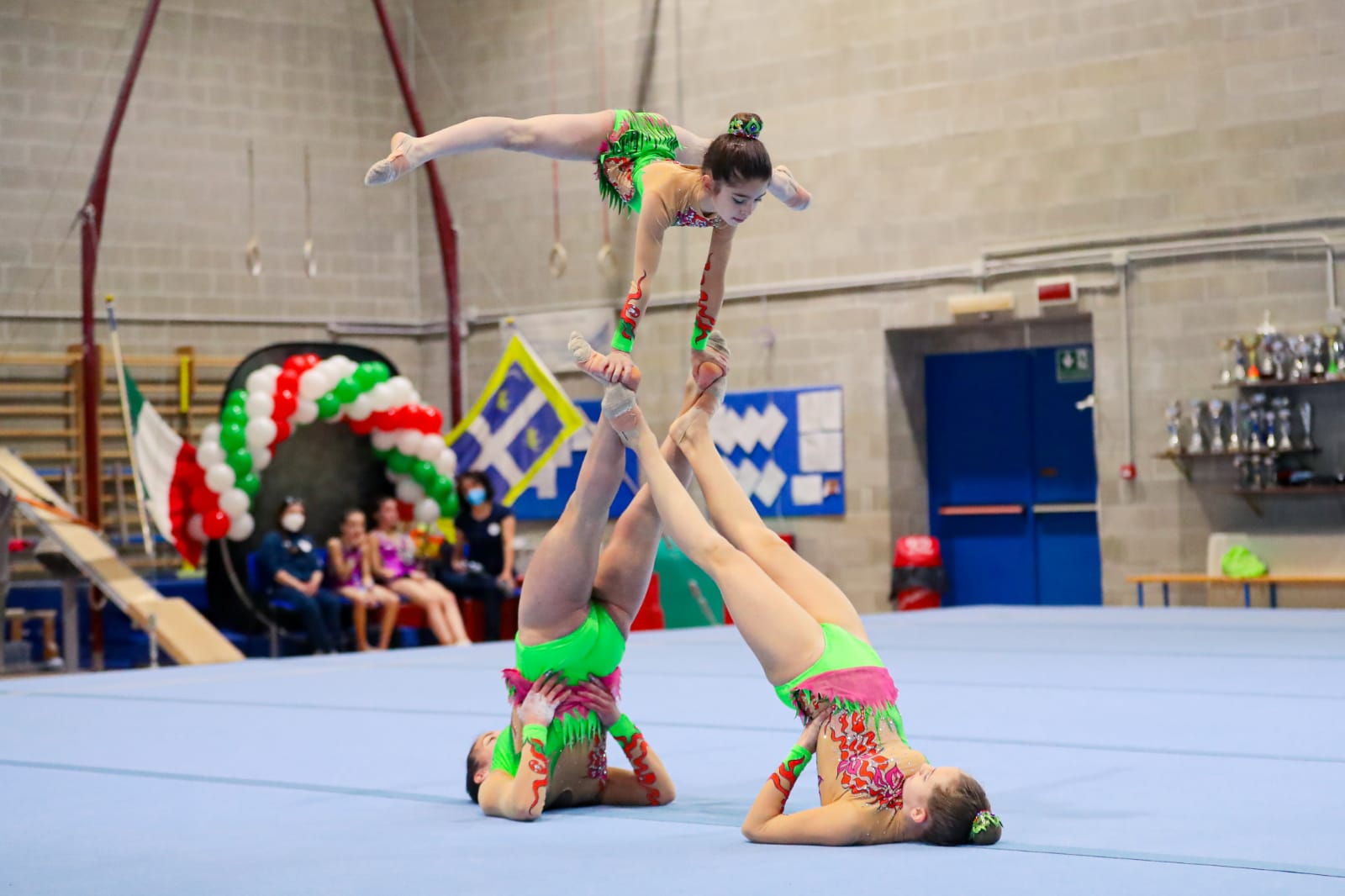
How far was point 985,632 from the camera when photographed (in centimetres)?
838

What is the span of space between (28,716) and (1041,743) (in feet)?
12.0

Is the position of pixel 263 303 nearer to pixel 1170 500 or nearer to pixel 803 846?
pixel 1170 500

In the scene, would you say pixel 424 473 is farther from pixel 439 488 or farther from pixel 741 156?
pixel 741 156

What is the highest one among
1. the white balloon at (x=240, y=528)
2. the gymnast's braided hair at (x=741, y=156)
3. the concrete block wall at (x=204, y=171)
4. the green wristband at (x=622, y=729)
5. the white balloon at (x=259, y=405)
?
the concrete block wall at (x=204, y=171)

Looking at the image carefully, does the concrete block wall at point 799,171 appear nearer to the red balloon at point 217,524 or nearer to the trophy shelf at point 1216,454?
the trophy shelf at point 1216,454

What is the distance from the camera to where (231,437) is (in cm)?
970

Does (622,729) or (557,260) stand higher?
(557,260)

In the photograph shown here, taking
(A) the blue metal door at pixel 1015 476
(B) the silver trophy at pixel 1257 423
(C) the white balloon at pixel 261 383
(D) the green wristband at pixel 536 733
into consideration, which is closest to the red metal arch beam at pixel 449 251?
(C) the white balloon at pixel 261 383

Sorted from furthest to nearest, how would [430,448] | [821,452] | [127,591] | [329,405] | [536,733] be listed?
[821,452], [430,448], [329,405], [127,591], [536,733]

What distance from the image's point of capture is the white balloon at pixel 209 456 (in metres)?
9.59

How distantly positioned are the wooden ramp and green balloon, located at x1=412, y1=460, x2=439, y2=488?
7.30 feet

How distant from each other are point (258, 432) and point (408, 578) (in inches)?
51.9

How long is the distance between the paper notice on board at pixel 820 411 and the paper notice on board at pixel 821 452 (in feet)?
0.17

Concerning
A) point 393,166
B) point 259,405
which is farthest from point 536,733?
point 259,405
